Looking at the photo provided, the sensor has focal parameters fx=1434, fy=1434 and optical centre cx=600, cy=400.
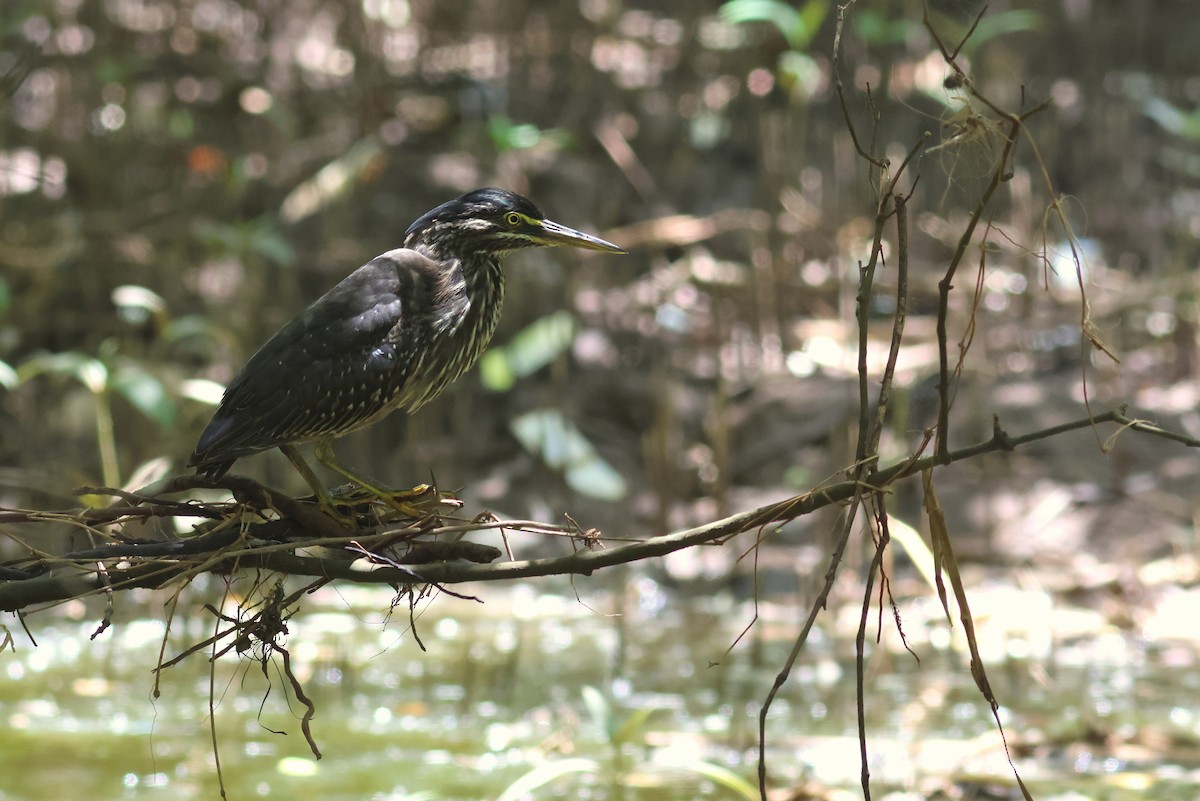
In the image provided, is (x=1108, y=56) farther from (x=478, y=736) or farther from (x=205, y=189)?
(x=478, y=736)

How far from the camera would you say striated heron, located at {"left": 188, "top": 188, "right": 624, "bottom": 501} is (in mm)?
3035

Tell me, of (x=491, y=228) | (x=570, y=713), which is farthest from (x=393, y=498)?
(x=570, y=713)

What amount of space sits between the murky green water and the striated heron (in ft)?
3.68

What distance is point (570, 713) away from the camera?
201 inches

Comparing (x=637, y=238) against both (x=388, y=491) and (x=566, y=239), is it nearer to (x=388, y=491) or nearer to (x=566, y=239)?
(x=566, y=239)

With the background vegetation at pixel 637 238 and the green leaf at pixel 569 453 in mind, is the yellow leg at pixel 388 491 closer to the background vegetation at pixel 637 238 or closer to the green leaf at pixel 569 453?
the background vegetation at pixel 637 238

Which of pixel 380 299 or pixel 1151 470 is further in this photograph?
pixel 1151 470

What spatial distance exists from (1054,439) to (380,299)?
5198 millimetres

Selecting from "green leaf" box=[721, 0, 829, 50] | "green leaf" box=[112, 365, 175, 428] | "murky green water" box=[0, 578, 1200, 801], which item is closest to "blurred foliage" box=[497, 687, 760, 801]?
"murky green water" box=[0, 578, 1200, 801]

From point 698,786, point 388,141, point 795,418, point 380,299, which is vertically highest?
point 388,141

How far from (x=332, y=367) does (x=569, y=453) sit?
14.7ft

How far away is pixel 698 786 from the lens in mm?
4477

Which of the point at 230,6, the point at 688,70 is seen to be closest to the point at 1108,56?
the point at 688,70

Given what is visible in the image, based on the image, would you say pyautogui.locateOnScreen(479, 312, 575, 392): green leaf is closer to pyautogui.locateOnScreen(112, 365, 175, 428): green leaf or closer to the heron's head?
pyautogui.locateOnScreen(112, 365, 175, 428): green leaf
